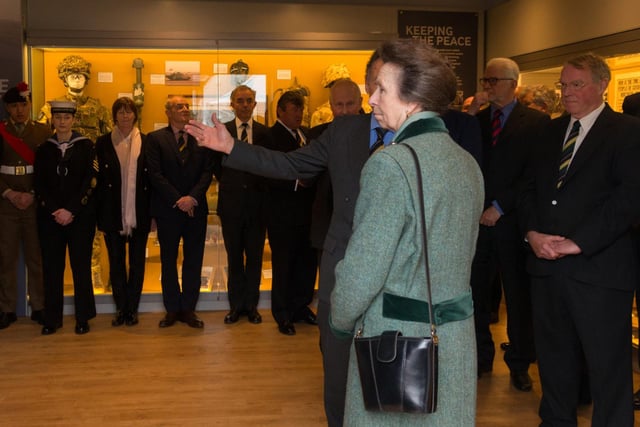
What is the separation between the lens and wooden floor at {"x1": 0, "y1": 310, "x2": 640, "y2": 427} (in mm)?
4434

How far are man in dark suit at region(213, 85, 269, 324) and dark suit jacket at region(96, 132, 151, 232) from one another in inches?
24.2

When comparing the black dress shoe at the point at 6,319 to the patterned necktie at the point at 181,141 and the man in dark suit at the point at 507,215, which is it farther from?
the man in dark suit at the point at 507,215

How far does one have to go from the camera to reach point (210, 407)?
15.0 feet

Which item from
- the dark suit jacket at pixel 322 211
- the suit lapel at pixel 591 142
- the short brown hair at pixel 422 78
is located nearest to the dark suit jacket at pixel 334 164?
the short brown hair at pixel 422 78

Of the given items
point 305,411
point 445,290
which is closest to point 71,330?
point 305,411

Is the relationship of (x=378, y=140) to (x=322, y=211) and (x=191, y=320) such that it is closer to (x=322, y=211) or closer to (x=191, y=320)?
(x=322, y=211)

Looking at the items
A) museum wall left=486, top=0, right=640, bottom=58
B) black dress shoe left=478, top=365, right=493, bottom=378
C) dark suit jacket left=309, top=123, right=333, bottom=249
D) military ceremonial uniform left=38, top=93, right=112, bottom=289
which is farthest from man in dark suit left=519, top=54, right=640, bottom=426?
military ceremonial uniform left=38, top=93, right=112, bottom=289

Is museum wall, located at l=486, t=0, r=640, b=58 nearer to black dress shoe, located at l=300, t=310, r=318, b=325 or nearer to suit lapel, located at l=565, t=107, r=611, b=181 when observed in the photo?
suit lapel, located at l=565, t=107, r=611, b=181

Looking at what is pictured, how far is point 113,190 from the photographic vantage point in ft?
21.4

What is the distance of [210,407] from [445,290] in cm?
274

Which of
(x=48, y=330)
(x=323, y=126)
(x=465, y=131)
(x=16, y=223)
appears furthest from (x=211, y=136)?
(x=16, y=223)

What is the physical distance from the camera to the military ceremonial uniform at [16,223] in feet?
21.2

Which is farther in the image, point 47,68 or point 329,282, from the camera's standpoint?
point 47,68

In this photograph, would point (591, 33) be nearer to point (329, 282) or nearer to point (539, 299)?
point (539, 299)
